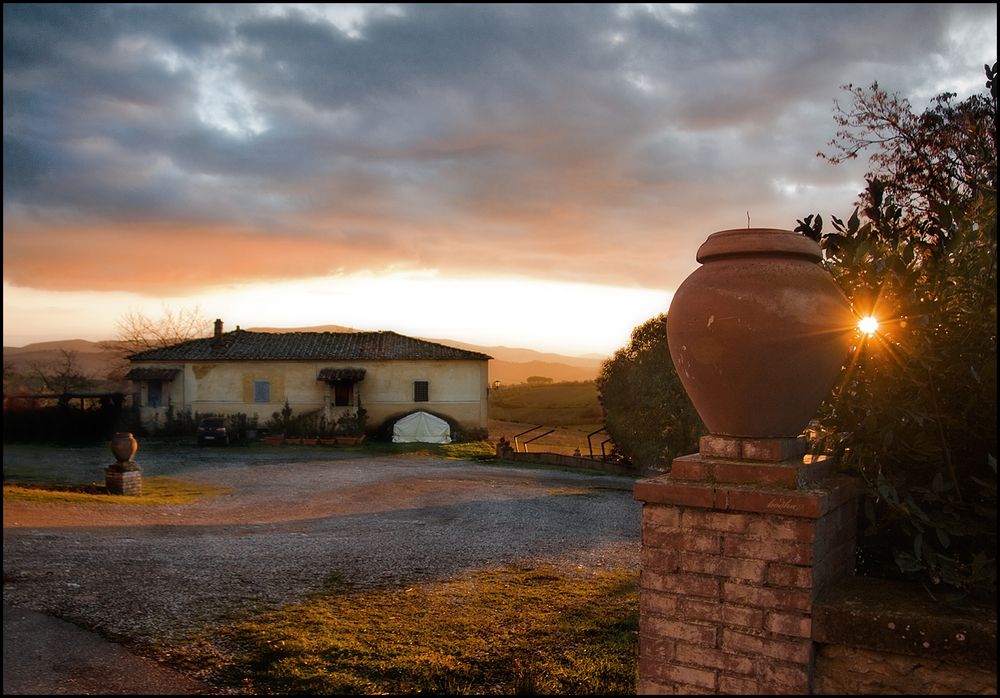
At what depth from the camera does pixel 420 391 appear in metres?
30.3

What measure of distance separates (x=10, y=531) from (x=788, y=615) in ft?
34.3

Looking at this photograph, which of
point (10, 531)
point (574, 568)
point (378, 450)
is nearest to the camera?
point (574, 568)

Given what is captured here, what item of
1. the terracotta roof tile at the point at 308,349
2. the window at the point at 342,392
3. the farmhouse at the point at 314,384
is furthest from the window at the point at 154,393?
the window at the point at 342,392

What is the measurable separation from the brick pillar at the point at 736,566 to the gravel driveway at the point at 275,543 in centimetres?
442

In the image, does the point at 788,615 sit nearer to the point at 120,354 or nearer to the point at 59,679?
the point at 59,679

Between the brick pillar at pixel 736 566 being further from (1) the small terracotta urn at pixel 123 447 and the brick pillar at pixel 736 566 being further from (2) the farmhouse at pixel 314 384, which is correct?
(2) the farmhouse at pixel 314 384

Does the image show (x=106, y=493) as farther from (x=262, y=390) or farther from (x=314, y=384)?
(x=262, y=390)

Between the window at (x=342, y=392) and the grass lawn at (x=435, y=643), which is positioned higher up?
the window at (x=342, y=392)

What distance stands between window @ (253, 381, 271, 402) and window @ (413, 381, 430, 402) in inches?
255

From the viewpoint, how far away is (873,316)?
3.82 m

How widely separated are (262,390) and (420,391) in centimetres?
701

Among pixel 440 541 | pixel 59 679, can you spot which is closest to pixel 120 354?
pixel 440 541

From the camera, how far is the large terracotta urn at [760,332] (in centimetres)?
327

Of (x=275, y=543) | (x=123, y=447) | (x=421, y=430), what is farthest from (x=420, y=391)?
(x=275, y=543)
